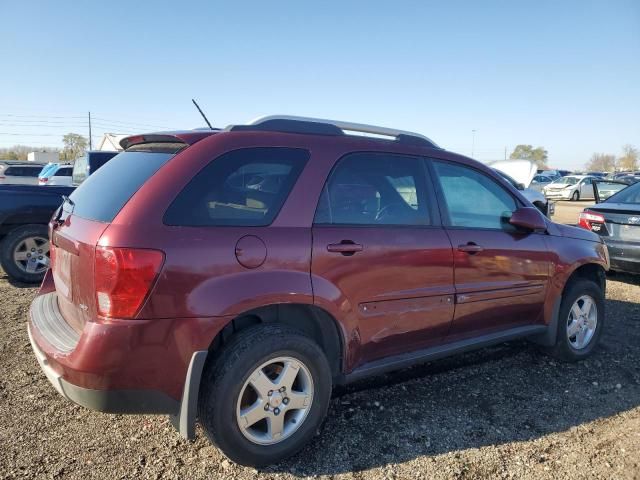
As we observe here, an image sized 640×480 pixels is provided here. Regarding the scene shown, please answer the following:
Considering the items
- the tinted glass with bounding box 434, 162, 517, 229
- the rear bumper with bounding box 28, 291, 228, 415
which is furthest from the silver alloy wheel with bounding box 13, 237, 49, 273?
the tinted glass with bounding box 434, 162, 517, 229

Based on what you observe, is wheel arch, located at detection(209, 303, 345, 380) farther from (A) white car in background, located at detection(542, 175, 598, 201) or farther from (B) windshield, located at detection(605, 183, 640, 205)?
(A) white car in background, located at detection(542, 175, 598, 201)

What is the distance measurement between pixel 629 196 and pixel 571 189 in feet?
76.3

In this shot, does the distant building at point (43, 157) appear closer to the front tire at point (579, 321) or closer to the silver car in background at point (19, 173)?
the silver car in background at point (19, 173)

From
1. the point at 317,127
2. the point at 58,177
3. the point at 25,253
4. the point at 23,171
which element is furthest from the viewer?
the point at 23,171

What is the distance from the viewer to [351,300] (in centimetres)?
273

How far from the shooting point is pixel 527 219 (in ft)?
11.7

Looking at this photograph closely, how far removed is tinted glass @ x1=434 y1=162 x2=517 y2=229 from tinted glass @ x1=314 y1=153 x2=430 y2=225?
25 cm

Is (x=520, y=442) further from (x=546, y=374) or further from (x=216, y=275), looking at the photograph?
(x=216, y=275)

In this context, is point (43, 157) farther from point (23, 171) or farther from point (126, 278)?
point (126, 278)

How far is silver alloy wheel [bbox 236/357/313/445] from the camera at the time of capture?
2459 millimetres

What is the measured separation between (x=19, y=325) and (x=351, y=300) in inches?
142

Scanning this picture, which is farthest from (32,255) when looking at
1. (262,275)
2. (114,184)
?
(262,275)

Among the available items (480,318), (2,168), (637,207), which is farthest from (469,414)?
(2,168)

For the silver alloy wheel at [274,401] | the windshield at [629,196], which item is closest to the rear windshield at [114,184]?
the silver alloy wheel at [274,401]
